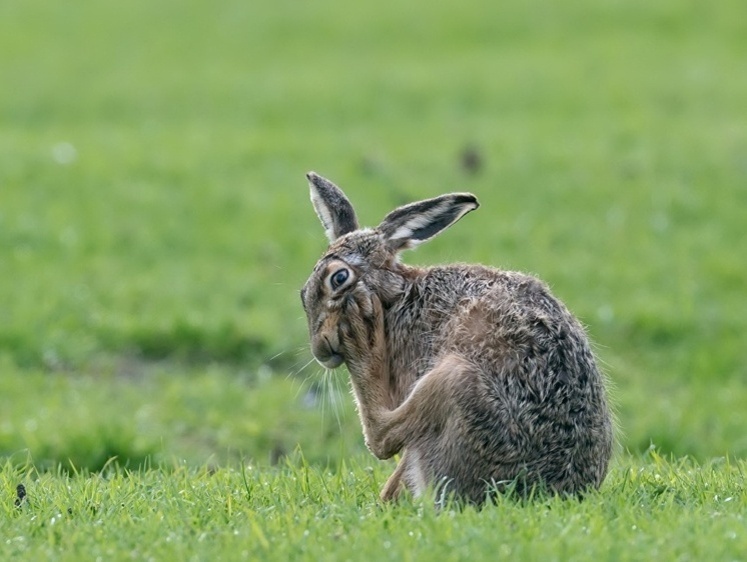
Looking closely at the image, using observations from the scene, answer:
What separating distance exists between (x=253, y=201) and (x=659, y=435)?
6.97m

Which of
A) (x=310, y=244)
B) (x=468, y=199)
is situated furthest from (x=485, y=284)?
(x=310, y=244)

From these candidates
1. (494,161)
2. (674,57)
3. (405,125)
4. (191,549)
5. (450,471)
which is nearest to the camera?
(191,549)

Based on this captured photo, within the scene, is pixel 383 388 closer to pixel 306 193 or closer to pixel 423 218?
pixel 423 218

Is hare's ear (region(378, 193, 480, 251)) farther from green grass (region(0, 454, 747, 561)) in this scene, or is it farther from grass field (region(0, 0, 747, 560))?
green grass (region(0, 454, 747, 561))

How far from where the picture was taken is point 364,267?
6.42 metres

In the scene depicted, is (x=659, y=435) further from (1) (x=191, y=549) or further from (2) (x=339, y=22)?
(2) (x=339, y=22)

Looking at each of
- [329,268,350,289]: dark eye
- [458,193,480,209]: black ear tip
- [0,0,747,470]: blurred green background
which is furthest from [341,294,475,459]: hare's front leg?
[458,193,480,209]: black ear tip

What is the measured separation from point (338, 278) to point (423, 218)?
20.9 inches

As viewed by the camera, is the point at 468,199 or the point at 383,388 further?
the point at 468,199

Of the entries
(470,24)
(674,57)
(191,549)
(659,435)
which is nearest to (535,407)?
(191,549)

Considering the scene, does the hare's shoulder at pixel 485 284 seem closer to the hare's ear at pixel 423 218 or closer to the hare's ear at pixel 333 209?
the hare's ear at pixel 423 218

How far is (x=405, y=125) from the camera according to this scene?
19.8 m

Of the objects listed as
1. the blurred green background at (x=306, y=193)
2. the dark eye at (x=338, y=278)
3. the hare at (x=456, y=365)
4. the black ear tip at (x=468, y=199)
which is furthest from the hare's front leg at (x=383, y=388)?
the black ear tip at (x=468, y=199)

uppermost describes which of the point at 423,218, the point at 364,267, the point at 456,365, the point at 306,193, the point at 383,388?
the point at 423,218
